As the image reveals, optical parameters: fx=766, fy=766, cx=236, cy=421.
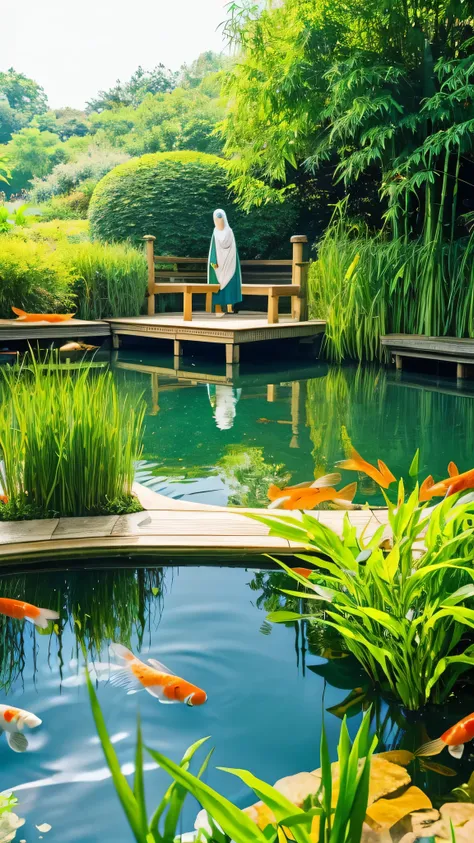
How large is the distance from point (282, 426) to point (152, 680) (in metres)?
3.57

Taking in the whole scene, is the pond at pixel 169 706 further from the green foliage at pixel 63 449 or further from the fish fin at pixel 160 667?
the green foliage at pixel 63 449

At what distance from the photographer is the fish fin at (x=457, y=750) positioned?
5.11ft

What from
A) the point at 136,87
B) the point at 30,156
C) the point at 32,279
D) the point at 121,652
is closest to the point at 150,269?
the point at 32,279

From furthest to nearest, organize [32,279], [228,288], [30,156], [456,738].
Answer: [30,156] < [228,288] < [32,279] < [456,738]

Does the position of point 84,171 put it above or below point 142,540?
above

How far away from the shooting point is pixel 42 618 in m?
2.21

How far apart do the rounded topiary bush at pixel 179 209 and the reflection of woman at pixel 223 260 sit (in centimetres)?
276

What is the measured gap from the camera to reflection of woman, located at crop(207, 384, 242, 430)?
17.8 feet

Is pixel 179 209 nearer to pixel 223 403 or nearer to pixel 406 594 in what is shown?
pixel 223 403

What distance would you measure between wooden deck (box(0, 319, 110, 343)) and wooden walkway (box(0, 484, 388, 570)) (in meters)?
6.07

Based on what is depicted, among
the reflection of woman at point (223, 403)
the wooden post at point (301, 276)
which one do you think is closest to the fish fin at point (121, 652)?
the reflection of woman at point (223, 403)

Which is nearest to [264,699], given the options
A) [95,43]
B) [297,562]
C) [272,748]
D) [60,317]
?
[272,748]

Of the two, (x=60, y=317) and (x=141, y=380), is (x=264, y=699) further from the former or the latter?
(x=60, y=317)

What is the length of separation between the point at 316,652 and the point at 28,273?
26.1 ft
